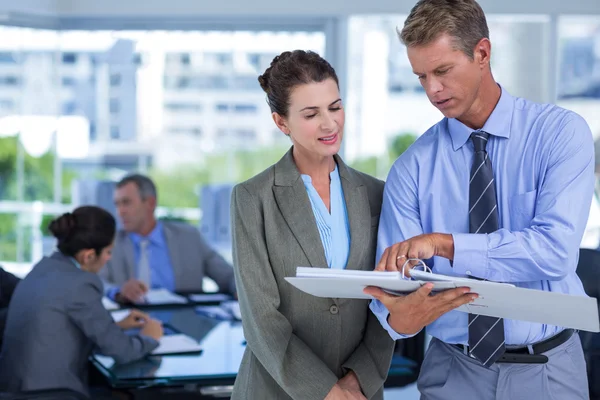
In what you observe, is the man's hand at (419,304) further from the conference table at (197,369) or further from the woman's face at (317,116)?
the conference table at (197,369)

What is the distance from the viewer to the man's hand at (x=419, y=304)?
69.1 inches

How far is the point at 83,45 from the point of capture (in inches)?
278

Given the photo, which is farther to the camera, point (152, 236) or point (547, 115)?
point (152, 236)

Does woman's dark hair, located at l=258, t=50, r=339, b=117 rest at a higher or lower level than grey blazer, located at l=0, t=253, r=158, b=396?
higher

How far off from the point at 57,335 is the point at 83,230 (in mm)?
500

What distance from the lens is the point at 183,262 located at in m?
5.35

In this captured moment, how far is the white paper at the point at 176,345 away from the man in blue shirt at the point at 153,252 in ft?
4.90

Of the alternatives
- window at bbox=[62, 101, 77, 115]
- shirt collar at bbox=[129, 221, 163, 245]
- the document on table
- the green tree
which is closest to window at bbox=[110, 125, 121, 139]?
window at bbox=[62, 101, 77, 115]

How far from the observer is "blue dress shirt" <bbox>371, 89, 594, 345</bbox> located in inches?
71.8

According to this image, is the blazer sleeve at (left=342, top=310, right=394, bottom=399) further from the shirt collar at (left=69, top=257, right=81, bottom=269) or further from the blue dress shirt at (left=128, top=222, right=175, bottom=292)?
the blue dress shirt at (left=128, top=222, right=175, bottom=292)

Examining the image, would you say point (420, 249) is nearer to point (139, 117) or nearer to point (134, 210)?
point (134, 210)

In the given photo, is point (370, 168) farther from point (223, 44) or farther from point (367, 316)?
point (367, 316)

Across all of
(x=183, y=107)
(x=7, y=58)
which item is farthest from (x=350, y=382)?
(x=7, y=58)

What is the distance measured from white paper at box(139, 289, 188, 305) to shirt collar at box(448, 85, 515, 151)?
2.88 meters
